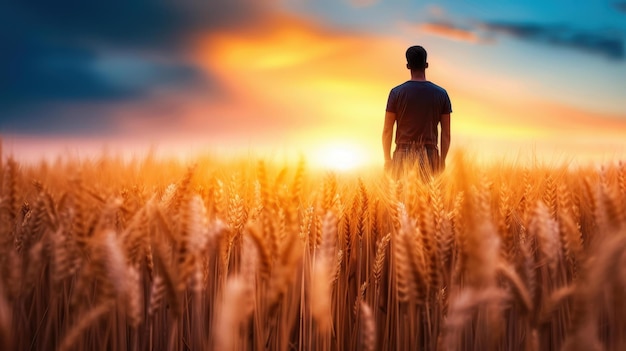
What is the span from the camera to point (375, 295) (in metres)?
1.57

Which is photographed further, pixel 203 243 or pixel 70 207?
pixel 70 207

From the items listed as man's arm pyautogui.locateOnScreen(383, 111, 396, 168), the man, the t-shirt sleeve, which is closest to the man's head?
the man

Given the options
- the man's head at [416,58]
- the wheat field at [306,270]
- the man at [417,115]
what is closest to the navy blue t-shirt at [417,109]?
the man at [417,115]

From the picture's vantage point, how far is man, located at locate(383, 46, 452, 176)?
13.5ft

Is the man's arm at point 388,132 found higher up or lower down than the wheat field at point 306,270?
higher up

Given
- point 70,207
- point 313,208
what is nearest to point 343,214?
point 313,208

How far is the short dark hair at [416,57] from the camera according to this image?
4121 mm

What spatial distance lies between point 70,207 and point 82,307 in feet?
0.95

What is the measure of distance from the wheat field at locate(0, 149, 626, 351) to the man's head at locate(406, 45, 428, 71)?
2326 millimetres

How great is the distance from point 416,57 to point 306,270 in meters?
3.02

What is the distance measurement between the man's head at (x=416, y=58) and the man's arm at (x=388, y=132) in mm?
438

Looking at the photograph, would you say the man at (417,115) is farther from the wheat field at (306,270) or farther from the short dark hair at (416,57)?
the wheat field at (306,270)

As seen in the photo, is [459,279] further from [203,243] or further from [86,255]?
[86,255]

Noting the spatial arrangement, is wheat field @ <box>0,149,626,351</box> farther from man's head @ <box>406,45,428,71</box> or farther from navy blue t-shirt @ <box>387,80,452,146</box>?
man's head @ <box>406,45,428,71</box>
